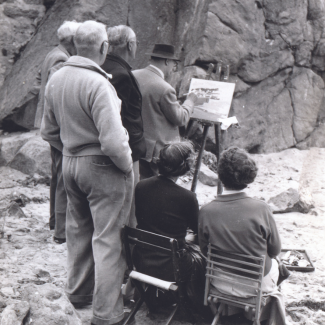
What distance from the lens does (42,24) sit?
24.2 ft

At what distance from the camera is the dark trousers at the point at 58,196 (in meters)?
4.27

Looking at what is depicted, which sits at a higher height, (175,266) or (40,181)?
(175,266)

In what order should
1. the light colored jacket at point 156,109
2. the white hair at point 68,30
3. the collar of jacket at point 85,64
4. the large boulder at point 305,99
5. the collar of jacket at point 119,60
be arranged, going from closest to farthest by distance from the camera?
Result: the collar of jacket at point 85,64 → the collar of jacket at point 119,60 → the light colored jacket at point 156,109 → the white hair at point 68,30 → the large boulder at point 305,99

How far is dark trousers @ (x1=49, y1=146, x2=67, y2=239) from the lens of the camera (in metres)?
4.27

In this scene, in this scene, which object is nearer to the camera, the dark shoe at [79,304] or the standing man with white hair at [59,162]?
the dark shoe at [79,304]

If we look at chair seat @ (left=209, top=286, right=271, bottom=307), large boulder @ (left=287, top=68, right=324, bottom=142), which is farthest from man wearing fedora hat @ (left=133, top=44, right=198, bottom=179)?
large boulder @ (left=287, top=68, right=324, bottom=142)

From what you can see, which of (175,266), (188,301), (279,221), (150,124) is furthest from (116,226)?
(279,221)

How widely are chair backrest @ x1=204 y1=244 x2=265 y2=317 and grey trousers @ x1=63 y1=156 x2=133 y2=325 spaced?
0.60 metres

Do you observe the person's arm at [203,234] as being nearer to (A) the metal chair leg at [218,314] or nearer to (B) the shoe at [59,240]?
(A) the metal chair leg at [218,314]

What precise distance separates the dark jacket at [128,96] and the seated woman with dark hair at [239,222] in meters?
0.81

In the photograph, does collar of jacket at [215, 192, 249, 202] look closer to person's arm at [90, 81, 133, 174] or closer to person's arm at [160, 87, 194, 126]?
person's arm at [90, 81, 133, 174]

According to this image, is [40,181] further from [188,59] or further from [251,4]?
[251,4]

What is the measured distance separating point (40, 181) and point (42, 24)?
8.75ft

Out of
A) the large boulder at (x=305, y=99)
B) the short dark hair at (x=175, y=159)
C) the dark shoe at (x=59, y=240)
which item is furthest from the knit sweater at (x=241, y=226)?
the large boulder at (x=305, y=99)
